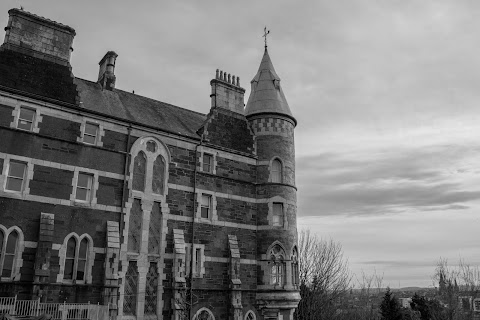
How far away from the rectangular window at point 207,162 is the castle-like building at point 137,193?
9 centimetres

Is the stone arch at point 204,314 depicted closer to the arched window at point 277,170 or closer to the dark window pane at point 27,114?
the arched window at point 277,170

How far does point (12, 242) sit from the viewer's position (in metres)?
17.9

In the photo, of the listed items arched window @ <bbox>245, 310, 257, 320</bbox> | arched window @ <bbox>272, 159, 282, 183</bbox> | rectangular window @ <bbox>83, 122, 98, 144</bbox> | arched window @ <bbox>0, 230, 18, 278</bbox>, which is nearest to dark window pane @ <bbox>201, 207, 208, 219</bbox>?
arched window @ <bbox>272, 159, 282, 183</bbox>

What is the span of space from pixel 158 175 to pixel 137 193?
1.72 metres

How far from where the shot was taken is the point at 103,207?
67.9ft

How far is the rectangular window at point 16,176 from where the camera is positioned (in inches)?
733

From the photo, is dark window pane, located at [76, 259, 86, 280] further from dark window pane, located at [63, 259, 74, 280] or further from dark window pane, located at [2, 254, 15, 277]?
dark window pane, located at [2, 254, 15, 277]

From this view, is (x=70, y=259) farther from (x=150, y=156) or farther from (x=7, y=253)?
(x=150, y=156)

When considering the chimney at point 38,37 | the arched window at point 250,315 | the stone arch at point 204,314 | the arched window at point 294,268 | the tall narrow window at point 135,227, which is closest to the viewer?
the chimney at point 38,37

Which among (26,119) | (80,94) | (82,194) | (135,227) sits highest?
(80,94)

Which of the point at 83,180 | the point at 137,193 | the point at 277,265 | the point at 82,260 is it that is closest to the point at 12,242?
the point at 82,260

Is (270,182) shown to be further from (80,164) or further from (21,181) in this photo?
(21,181)

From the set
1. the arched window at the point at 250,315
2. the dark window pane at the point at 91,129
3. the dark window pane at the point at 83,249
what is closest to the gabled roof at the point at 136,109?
the dark window pane at the point at 91,129

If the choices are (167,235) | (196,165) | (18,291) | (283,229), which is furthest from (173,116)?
(18,291)
